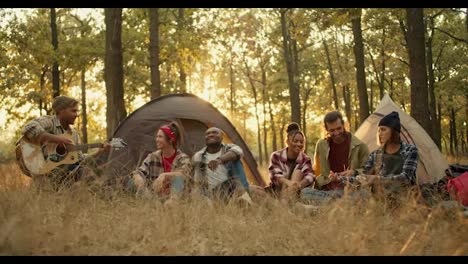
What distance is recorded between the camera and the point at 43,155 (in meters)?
6.32

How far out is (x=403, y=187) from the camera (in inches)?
207

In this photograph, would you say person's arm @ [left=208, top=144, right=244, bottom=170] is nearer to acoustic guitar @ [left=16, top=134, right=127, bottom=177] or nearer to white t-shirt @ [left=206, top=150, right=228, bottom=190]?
white t-shirt @ [left=206, top=150, right=228, bottom=190]

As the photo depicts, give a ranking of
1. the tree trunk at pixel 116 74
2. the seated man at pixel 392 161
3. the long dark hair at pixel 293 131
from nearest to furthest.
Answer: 1. the seated man at pixel 392 161
2. the long dark hair at pixel 293 131
3. the tree trunk at pixel 116 74

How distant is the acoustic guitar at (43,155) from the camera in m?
6.24

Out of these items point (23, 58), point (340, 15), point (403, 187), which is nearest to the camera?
point (403, 187)

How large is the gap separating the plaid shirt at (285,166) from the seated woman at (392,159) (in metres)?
0.93

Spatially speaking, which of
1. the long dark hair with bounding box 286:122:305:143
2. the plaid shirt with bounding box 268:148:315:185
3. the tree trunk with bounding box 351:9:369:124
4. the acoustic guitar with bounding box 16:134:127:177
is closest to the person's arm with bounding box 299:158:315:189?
the plaid shirt with bounding box 268:148:315:185

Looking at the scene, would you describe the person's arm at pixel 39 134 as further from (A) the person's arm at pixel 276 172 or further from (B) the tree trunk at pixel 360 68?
(B) the tree trunk at pixel 360 68

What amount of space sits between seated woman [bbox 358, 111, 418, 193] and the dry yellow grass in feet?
2.05

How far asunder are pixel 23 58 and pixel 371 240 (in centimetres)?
1534

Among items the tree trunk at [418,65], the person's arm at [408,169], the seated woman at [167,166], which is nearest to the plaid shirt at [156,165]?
the seated woman at [167,166]
